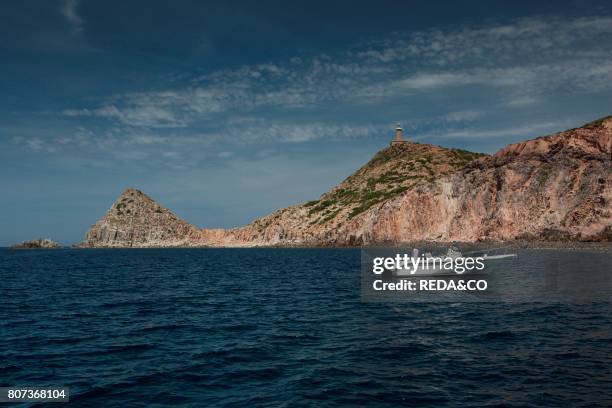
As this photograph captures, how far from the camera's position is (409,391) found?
16.2 m

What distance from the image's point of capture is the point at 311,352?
2191 cm

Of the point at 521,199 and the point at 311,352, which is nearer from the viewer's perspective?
the point at 311,352

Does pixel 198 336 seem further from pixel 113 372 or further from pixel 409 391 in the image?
pixel 409 391

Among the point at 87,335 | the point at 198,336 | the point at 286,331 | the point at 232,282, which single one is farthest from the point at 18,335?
the point at 232,282

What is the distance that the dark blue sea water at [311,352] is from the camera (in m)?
16.1

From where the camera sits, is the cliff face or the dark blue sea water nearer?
the dark blue sea water

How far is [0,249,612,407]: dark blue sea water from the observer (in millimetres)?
16062

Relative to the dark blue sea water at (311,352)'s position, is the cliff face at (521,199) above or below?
above

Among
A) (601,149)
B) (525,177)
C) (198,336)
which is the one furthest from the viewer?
(525,177)

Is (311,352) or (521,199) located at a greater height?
(521,199)

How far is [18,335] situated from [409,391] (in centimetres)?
2267

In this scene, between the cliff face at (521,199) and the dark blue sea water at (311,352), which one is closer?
the dark blue sea water at (311,352)

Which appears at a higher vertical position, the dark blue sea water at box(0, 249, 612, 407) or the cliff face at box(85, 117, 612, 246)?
the cliff face at box(85, 117, 612, 246)

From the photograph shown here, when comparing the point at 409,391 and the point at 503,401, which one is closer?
Result: the point at 503,401
